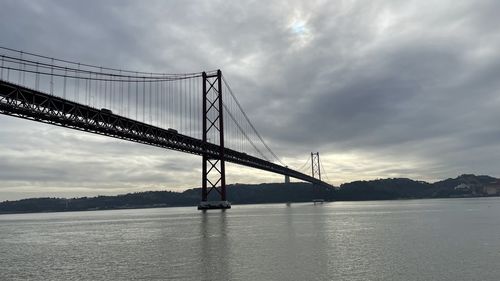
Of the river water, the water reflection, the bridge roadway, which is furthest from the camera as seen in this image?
the bridge roadway

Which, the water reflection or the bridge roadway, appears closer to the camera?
the water reflection

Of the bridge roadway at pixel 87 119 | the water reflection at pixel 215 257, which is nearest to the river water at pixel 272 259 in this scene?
the water reflection at pixel 215 257

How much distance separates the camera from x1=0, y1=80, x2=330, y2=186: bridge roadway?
47250 millimetres

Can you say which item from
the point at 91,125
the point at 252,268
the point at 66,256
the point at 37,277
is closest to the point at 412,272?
the point at 252,268

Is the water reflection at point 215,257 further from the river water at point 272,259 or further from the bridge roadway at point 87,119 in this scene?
the bridge roadway at point 87,119

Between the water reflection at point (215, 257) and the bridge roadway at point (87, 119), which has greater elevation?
the bridge roadway at point (87, 119)

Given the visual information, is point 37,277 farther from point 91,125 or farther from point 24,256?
point 91,125

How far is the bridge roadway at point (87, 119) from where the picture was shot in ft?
→ 155

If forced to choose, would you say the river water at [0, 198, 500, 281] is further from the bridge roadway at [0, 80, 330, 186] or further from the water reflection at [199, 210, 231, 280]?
the bridge roadway at [0, 80, 330, 186]

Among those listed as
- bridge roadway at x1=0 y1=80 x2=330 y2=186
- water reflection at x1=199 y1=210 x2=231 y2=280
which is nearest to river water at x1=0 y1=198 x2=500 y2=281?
water reflection at x1=199 y1=210 x2=231 y2=280

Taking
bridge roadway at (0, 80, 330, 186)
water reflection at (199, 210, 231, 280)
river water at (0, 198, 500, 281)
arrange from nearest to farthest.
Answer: river water at (0, 198, 500, 281)
water reflection at (199, 210, 231, 280)
bridge roadway at (0, 80, 330, 186)

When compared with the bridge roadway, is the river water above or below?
below

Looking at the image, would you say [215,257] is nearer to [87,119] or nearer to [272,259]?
[272,259]

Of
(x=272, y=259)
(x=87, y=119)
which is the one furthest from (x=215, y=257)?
(x=87, y=119)
